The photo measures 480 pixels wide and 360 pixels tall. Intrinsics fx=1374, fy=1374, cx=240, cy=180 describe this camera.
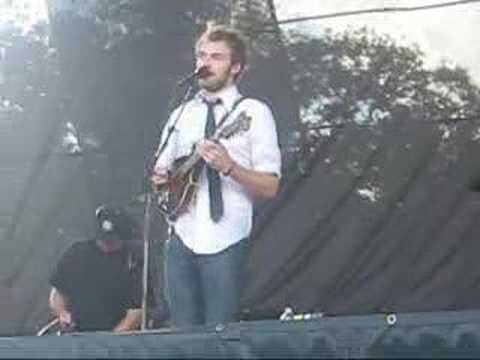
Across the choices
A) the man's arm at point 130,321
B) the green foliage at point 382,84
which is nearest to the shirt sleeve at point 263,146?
the man's arm at point 130,321

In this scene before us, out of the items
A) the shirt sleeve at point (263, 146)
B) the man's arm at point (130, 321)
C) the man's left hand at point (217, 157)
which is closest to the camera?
the man's left hand at point (217, 157)

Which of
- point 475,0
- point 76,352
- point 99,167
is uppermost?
point 475,0

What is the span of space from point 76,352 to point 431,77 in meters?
2.70

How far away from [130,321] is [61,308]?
35cm

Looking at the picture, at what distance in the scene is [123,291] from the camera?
15.4 feet

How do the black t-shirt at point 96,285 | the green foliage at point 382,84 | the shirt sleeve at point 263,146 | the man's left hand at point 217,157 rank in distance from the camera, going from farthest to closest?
the green foliage at point 382,84, the black t-shirt at point 96,285, the shirt sleeve at point 263,146, the man's left hand at point 217,157

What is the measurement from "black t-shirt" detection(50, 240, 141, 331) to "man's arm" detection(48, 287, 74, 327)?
16mm

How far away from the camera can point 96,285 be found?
471 cm

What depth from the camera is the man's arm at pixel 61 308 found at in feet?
15.4

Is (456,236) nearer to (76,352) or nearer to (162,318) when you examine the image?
(162,318)

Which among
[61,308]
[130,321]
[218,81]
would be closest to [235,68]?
[218,81]

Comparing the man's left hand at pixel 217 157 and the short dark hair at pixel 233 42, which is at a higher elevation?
the short dark hair at pixel 233 42

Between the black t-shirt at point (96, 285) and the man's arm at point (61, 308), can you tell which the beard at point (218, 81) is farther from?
the man's arm at point (61, 308)

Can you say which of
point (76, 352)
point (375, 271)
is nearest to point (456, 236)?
point (375, 271)
